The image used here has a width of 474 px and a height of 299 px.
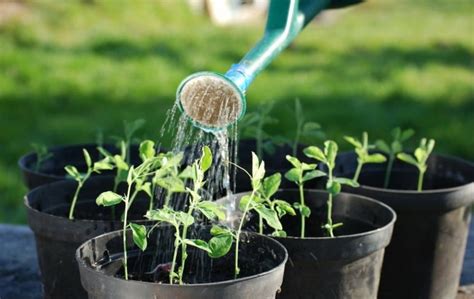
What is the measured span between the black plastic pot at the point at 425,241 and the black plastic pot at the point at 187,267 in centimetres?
61

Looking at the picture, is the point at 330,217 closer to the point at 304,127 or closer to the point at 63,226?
the point at 304,127

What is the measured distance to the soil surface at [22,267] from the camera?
9.30ft

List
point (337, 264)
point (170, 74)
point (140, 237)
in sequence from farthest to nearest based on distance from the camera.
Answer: point (170, 74) → point (337, 264) → point (140, 237)

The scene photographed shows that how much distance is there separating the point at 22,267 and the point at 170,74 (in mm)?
3211

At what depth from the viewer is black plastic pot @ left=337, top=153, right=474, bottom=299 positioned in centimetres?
256

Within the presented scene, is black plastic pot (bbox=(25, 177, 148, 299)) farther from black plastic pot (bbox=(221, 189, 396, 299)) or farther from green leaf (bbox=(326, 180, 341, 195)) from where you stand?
green leaf (bbox=(326, 180, 341, 195))

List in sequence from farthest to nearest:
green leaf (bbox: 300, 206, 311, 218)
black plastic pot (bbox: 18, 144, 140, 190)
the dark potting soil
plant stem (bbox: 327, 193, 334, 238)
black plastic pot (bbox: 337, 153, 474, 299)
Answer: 1. black plastic pot (bbox: 18, 144, 140, 190)
2. black plastic pot (bbox: 337, 153, 474, 299)
3. plant stem (bbox: 327, 193, 334, 238)
4. green leaf (bbox: 300, 206, 311, 218)
5. the dark potting soil

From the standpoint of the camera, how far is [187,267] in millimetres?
2176

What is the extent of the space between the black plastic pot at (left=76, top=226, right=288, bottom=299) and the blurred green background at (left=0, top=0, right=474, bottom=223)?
6.52ft

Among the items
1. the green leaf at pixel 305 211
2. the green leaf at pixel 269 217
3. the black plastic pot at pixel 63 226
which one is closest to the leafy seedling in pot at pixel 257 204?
the green leaf at pixel 269 217

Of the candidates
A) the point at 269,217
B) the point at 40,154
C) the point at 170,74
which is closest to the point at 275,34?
the point at 269,217

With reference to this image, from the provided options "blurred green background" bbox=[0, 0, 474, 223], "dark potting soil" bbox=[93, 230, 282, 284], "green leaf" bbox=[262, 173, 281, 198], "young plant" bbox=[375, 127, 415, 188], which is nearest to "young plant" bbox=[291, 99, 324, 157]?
"young plant" bbox=[375, 127, 415, 188]

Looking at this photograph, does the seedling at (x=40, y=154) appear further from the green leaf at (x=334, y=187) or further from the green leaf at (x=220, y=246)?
the green leaf at (x=220, y=246)

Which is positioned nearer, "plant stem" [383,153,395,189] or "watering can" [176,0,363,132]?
"watering can" [176,0,363,132]
